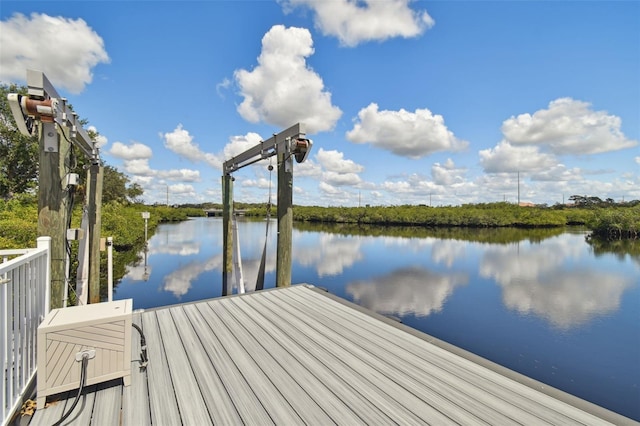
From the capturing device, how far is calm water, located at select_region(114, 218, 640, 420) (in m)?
5.50

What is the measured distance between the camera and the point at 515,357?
566 centimetres

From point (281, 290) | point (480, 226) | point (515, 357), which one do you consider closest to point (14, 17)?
point (281, 290)

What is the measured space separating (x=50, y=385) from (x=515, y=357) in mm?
6986

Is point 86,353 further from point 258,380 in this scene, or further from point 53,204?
point 53,204

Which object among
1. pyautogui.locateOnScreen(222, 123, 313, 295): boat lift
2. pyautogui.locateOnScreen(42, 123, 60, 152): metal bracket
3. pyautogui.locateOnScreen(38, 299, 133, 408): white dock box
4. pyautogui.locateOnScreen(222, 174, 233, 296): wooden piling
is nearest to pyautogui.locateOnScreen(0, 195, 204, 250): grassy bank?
pyautogui.locateOnScreen(222, 174, 233, 296): wooden piling

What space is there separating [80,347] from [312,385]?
4.35 ft

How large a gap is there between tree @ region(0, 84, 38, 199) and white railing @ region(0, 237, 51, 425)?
19022 mm

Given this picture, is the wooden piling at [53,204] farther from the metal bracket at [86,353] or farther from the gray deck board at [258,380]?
the gray deck board at [258,380]

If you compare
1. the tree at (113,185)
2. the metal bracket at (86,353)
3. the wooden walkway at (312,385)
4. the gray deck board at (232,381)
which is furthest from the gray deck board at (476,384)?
the tree at (113,185)

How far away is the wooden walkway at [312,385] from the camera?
1.46 meters

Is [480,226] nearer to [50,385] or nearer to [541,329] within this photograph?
[541,329]

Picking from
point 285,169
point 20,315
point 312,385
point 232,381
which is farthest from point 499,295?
point 20,315

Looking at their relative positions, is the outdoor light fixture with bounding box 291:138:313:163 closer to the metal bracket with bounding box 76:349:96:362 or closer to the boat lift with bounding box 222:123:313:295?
the boat lift with bounding box 222:123:313:295

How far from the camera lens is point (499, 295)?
30.4 ft
